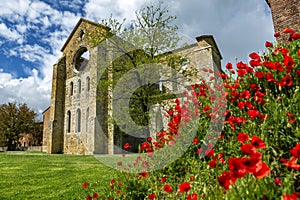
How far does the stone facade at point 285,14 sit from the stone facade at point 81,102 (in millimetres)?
9897

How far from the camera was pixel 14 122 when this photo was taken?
33.2m

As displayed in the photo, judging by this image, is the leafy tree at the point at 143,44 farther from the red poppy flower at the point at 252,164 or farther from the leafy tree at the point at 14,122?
the leafy tree at the point at 14,122

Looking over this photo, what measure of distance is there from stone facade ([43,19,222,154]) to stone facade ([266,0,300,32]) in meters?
9.90

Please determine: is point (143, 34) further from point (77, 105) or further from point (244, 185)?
point (77, 105)

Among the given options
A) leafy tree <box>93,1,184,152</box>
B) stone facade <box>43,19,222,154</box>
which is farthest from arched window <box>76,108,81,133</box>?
leafy tree <box>93,1,184,152</box>

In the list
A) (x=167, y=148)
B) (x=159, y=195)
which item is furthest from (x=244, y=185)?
(x=167, y=148)

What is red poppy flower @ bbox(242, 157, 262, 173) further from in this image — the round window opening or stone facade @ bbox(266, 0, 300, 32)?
the round window opening

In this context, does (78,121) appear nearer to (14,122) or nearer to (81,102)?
(81,102)

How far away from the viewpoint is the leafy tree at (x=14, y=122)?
32.3m

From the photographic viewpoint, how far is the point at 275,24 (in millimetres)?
7672

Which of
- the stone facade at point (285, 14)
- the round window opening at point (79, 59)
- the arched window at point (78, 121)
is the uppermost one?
the round window opening at point (79, 59)

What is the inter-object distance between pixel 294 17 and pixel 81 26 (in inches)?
800

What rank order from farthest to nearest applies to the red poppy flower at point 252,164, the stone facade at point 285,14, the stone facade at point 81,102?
the stone facade at point 81,102, the stone facade at point 285,14, the red poppy flower at point 252,164

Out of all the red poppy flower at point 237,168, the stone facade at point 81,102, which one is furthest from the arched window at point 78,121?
the red poppy flower at point 237,168
